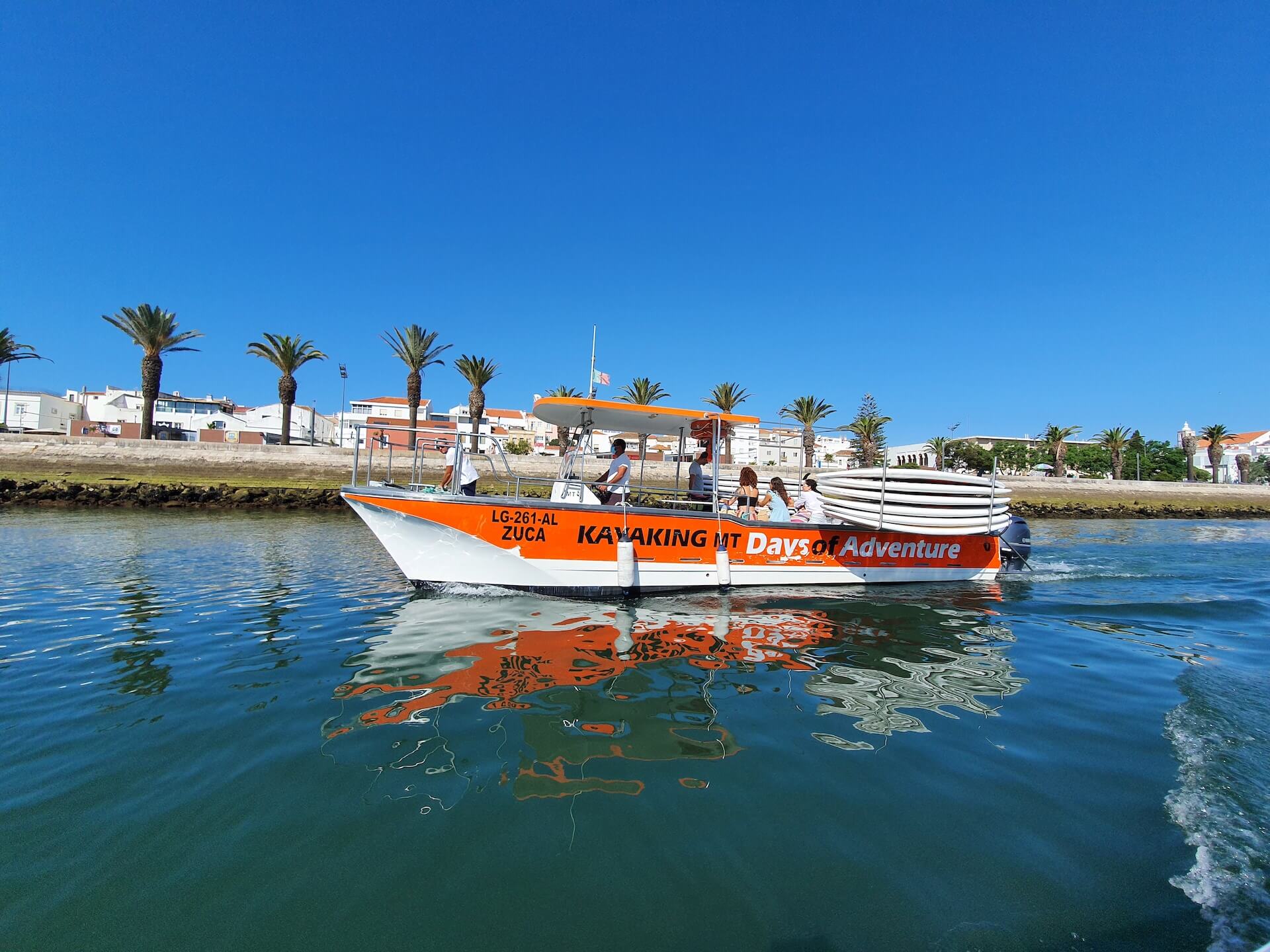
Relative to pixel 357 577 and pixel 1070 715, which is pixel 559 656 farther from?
pixel 357 577

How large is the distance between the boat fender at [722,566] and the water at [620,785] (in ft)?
6.66

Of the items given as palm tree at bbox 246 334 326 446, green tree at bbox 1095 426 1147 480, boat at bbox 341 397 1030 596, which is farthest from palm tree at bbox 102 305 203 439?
green tree at bbox 1095 426 1147 480

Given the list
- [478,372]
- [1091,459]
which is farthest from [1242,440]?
[478,372]

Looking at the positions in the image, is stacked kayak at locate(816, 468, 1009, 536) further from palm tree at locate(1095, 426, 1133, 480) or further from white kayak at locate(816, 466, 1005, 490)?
palm tree at locate(1095, 426, 1133, 480)

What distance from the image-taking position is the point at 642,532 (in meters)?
9.08

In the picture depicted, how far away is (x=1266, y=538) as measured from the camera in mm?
21078

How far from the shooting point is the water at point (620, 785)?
247 cm

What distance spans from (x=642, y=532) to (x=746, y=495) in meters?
2.10

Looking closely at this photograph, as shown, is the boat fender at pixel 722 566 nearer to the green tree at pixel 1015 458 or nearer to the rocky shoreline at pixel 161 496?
the rocky shoreline at pixel 161 496

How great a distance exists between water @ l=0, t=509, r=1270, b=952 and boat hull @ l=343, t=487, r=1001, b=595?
1.55 meters

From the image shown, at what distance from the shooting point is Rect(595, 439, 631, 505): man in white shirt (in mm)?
9391

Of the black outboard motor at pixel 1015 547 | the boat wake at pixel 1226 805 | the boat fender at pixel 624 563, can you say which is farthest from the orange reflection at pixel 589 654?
the black outboard motor at pixel 1015 547

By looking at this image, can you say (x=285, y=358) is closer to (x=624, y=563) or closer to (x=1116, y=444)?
(x=624, y=563)

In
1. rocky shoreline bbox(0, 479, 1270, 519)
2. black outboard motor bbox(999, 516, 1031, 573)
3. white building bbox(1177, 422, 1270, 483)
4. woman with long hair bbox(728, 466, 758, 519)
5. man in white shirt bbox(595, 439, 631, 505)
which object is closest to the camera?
man in white shirt bbox(595, 439, 631, 505)
